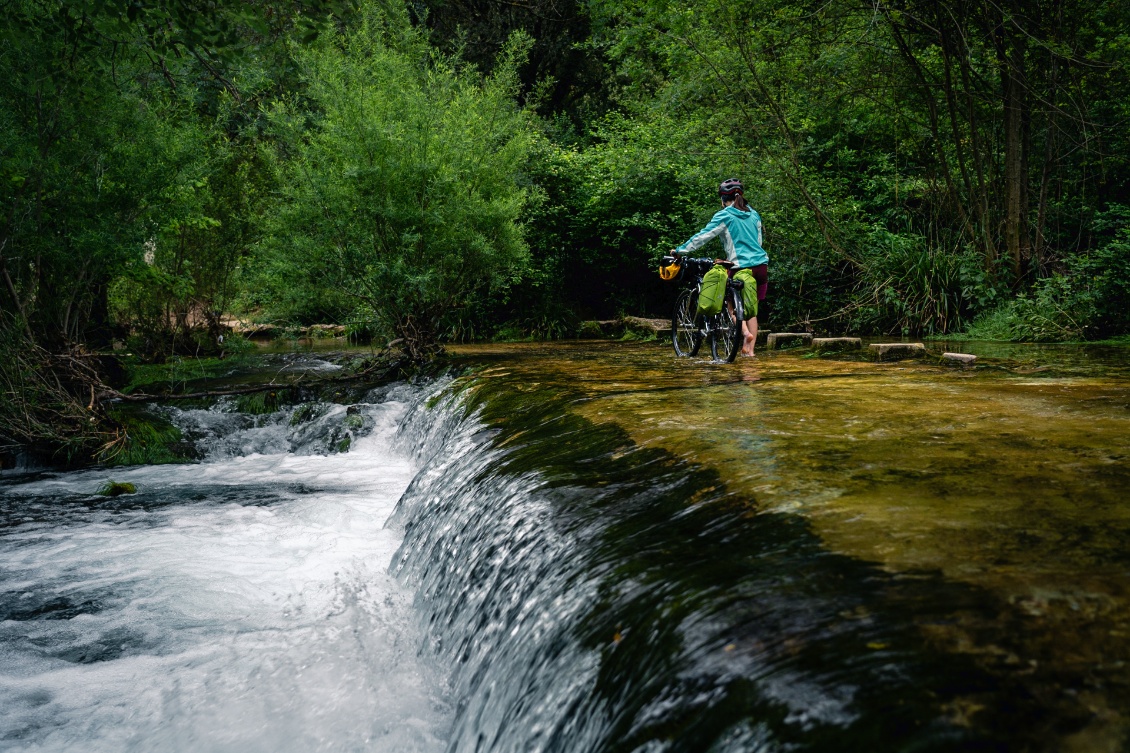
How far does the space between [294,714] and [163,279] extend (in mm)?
10054

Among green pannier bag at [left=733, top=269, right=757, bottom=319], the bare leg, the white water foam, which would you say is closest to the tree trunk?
the bare leg

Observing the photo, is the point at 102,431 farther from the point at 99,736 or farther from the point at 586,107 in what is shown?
the point at 586,107

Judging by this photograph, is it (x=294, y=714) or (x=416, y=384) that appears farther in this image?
(x=416, y=384)

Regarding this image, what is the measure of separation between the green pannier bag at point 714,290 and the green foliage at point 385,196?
3.57m

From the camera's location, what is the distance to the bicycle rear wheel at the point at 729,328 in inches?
335

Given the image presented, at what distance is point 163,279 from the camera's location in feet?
39.8

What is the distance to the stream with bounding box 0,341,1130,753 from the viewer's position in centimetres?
182

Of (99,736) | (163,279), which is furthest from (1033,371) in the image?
(163,279)

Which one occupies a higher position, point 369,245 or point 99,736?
point 369,245

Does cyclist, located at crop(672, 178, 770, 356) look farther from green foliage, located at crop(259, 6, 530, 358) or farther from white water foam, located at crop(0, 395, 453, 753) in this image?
white water foam, located at crop(0, 395, 453, 753)

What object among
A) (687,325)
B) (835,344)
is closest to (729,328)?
(687,325)

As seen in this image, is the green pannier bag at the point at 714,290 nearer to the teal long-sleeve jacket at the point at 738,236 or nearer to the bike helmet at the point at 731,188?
the teal long-sleeve jacket at the point at 738,236

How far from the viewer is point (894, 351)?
8812 mm

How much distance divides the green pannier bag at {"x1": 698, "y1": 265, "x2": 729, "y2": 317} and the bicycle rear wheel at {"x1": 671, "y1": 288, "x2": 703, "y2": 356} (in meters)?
0.79
